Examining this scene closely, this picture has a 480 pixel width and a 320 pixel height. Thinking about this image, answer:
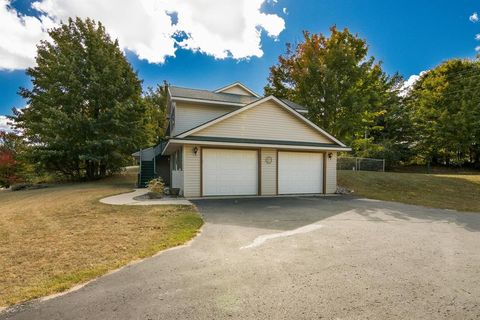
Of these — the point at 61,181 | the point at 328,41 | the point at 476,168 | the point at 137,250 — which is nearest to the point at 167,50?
the point at 328,41

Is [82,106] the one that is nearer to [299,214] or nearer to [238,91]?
[238,91]

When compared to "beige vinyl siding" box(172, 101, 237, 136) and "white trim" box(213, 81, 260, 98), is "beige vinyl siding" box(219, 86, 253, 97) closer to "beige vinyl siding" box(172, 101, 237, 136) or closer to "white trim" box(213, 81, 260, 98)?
"white trim" box(213, 81, 260, 98)

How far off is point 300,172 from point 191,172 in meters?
5.84

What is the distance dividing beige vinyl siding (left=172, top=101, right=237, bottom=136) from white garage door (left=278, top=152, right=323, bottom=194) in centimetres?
494

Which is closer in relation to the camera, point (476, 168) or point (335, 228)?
point (335, 228)

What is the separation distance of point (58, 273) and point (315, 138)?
41.5 feet

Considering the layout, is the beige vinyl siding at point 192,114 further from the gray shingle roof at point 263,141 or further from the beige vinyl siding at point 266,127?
the gray shingle roof at point 263,141

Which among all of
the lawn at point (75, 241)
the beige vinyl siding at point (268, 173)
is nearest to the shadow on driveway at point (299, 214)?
the lawn at point (75, 241)

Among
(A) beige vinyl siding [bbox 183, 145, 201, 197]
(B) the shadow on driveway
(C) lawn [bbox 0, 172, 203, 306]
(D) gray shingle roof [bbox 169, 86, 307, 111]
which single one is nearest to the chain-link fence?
(D) gray shingle roof [bbox 169, 86, 307, 111]

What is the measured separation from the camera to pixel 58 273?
11.8 feet

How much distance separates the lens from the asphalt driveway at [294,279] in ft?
8.80

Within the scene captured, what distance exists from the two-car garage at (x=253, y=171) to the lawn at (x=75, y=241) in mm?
3466

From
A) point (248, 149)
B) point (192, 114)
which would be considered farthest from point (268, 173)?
point (192, 114)

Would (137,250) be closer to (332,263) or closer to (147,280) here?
(147,280)
